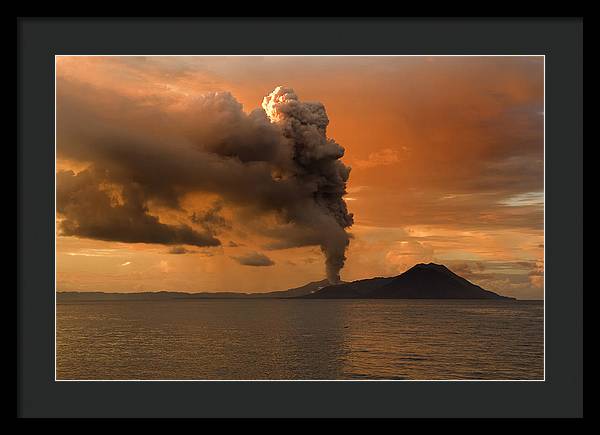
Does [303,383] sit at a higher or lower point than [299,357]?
higher

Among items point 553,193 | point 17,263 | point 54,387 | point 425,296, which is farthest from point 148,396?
point 425,296

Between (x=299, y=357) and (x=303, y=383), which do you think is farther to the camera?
(x=299, y=357)

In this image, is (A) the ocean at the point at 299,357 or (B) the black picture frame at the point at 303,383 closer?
(B) the black picture frame at the point at 303,383

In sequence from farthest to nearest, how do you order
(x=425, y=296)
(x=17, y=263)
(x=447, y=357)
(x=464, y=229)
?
(x=425, y=296)
(x=464, y=229)
(x=447, y=357)
(x=17, y=263)

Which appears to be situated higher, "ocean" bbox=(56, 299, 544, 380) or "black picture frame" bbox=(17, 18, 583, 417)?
"black picture frame" bbox=(17, 18, 583, 417)

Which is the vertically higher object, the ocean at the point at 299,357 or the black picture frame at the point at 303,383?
the black picture frame at the point at 303,383

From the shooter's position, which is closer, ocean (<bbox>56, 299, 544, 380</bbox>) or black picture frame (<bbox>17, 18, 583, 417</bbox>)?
black picture frame (<bbox>17, 18, 583, 417</bbox>)

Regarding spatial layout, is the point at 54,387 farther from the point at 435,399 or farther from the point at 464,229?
the point at 464,229
